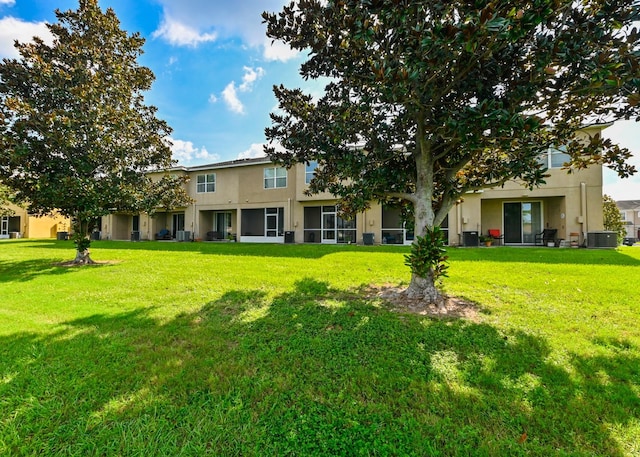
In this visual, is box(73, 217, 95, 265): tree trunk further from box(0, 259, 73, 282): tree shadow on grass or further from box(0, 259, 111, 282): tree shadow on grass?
box(0, 259, 73, 282): tree shadow on grass

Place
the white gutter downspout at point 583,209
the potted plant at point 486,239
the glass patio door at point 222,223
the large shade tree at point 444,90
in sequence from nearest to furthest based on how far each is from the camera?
the large shade tree at point 444,90
the white gutter downspout at point 583,209
the potted plant at point 486,239
the glass patio door at point 222,223

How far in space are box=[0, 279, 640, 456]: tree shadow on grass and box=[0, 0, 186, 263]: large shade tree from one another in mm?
7630

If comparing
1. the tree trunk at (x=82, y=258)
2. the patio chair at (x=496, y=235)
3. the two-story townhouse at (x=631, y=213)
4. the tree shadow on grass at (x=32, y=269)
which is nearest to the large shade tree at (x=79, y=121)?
the tree trunk at (x=82, y=258)

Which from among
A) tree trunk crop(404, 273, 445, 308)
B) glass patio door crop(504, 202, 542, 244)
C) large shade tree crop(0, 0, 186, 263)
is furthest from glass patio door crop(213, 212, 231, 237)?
tree trunk crop(404, 273, 445, 308)

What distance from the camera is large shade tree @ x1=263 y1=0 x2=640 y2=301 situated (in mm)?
3846

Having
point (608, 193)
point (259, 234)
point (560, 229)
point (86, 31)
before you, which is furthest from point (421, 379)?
point (608, 193)

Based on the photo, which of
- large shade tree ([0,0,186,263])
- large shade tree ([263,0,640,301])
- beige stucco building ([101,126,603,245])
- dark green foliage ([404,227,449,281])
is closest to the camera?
large shade tree ([263,0,640,301])

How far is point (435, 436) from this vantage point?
231cm

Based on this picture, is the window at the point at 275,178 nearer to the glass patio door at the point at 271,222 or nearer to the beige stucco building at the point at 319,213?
the beige stucco building at the point at 319,213

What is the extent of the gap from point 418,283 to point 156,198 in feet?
34.4

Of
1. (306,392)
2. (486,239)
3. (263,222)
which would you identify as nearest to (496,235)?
(486,239)

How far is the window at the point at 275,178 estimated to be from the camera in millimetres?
21375

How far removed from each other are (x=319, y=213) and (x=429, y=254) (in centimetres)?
1625

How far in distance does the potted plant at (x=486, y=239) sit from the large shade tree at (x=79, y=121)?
17.1 m
